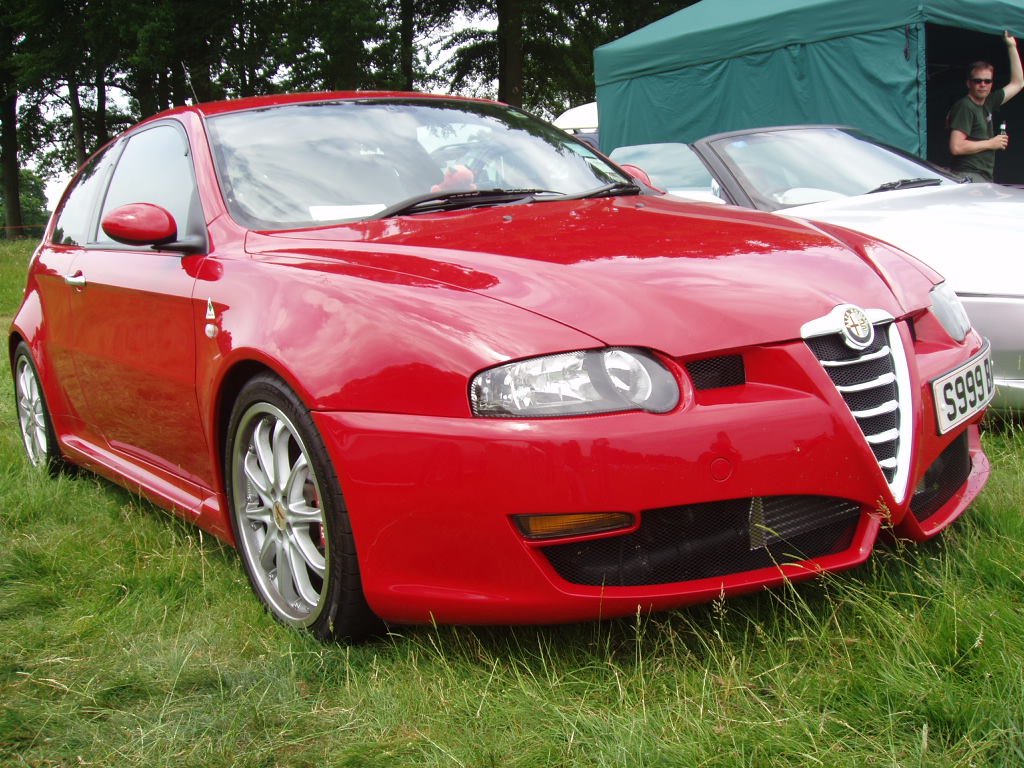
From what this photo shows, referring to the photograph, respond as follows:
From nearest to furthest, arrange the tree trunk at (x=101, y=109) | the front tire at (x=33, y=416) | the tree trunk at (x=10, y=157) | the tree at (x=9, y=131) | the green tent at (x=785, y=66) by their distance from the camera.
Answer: the front tire at (x=33, y=416) < the green tent at (x=785, y=66) < the tree trunk at (x=101, y=109) < the tree at (x=9, y=131) < the tree trunk at (x=10, y=157)

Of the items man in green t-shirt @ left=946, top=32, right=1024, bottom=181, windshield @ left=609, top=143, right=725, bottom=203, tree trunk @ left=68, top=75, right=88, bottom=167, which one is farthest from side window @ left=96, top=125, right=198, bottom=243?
tree trunk @ left=68, top=75, right=88, bottom=167

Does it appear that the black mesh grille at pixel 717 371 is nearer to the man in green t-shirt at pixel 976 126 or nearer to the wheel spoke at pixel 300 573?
the wheel spoke at pixel 300 573

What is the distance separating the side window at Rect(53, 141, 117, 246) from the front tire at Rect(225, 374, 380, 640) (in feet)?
5.60

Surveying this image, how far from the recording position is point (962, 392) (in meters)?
2.64

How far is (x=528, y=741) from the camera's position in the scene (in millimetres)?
2031

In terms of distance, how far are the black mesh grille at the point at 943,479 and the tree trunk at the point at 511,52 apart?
20757 millimetres

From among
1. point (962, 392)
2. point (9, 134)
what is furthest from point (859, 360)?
point (9, 134)

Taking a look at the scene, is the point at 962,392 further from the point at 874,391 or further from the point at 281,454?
the point at 281,454

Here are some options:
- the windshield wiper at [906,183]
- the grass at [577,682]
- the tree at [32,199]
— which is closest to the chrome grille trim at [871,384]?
the grass at [577,682]

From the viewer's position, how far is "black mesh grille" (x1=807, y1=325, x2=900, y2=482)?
230cm

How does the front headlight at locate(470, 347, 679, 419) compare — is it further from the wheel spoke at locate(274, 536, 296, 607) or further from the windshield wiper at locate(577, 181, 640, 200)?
the windshield wiper at locate(577, 181, 640, 200)

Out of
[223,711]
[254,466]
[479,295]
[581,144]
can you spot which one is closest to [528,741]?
[223,711]

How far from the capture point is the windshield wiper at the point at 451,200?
3.11 meters

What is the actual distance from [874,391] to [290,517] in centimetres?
137
